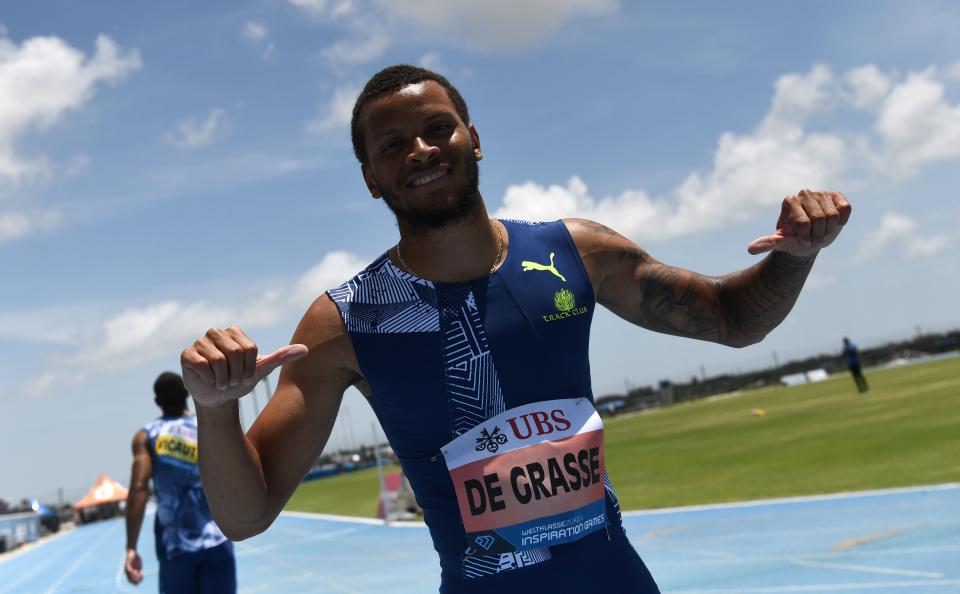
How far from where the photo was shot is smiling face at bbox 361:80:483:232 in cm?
253

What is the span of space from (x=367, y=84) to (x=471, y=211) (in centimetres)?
48

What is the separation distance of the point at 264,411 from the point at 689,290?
4.33ft

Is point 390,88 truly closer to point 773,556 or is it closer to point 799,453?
point 773,556

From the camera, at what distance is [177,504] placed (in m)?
7.34

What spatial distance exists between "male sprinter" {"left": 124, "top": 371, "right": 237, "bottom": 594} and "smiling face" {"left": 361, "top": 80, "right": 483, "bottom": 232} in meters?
4.89

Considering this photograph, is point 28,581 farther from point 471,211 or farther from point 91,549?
point 471,211

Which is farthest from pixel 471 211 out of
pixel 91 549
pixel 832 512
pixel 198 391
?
pixel 91 549

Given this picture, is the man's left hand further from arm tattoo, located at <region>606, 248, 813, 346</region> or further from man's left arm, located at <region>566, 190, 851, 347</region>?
arm tattoo, located at <region>606, 248, 813, 346</region>

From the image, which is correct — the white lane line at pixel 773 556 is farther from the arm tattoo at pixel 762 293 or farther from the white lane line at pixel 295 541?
the white lane line at pixel 295 541

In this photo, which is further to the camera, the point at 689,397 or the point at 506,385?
the point at 689,397

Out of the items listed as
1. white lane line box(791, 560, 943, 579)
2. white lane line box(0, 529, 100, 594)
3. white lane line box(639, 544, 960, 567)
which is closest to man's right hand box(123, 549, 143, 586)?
white lane line box(639, 544, 960, 567)

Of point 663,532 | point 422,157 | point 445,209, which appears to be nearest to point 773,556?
point 663,532

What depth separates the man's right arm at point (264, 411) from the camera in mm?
2125

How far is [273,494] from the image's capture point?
96.7 inches
